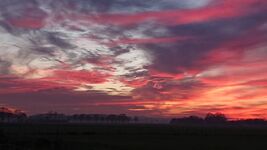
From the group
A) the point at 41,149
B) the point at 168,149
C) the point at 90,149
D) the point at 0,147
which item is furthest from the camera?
the point at 168,149

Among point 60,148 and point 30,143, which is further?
point 30,143

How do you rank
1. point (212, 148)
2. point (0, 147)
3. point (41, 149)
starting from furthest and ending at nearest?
1. point (212, 148)
2. point (41, 149)
3. point (0, 147)

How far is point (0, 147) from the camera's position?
3856 centimetres

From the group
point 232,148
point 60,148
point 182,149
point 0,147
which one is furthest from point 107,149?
point 232,148

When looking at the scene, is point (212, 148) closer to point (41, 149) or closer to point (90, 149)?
point (90, 149)

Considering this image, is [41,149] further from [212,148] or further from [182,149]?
[212,148]

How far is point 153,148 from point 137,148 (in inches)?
71.9

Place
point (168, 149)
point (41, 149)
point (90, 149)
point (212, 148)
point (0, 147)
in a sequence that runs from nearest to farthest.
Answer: point (0, 147)
point (41, 149)
point (90, 149)
point (168, 149)
point (212, 148)

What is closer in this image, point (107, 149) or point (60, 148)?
point (60, 148)

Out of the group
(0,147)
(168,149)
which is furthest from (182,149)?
(0,147)

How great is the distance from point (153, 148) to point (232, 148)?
33.3 feet

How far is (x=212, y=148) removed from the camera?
53.4m

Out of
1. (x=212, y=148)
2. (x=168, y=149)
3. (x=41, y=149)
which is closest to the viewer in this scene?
(x=41, y=149)

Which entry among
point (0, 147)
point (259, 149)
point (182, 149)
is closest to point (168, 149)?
point (182, 149)
